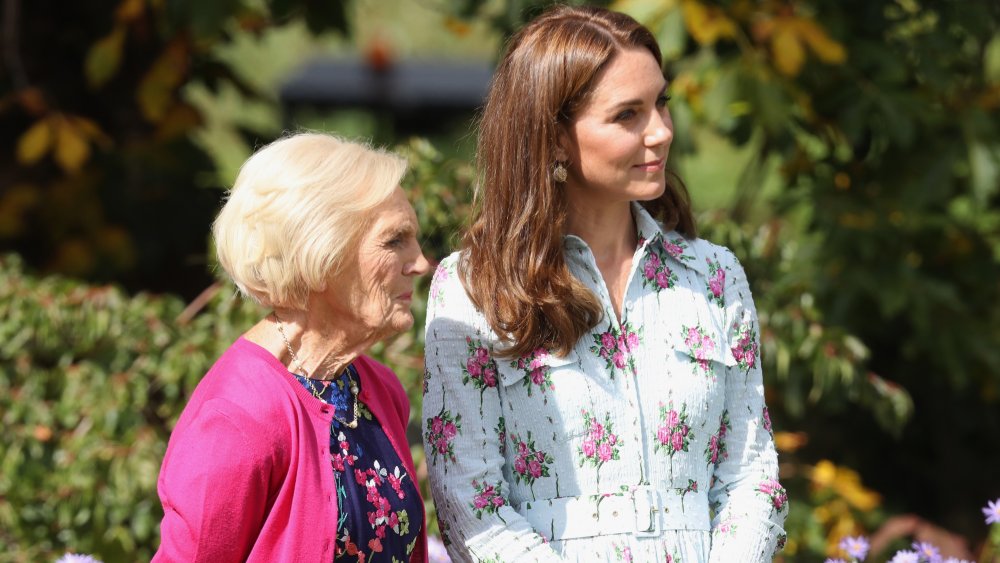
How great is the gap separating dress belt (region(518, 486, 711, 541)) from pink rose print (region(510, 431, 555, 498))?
4 cm

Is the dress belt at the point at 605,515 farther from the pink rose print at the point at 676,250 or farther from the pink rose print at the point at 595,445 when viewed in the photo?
the pink rose print at the point at 676,250

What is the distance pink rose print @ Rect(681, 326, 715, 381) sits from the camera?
1951mm

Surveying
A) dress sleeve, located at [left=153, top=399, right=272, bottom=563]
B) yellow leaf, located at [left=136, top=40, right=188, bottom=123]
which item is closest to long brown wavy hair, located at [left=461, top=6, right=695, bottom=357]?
dress sleeve, located at [left=153, top=399, right=272, bottom=563]

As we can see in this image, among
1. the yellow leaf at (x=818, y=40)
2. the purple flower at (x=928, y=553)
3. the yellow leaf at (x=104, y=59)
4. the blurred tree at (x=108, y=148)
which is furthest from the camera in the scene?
the blurred tree at (x=108, y=148)

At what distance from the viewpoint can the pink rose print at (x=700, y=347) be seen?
1.95 metres

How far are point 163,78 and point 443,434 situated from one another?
268cm

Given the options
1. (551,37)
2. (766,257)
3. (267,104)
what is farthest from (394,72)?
(551,37)

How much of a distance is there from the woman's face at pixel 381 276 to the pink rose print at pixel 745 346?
0.53m

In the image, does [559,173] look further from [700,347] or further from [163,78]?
[163,78]

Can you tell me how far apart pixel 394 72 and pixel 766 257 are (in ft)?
25.8

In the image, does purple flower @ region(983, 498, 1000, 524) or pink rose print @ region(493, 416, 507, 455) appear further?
purple flower @ region(983, 498, 1000, 524)

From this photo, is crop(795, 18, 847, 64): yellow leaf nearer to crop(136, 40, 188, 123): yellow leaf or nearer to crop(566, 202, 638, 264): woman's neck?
crop(566, 202, 638, 264): woman's neck

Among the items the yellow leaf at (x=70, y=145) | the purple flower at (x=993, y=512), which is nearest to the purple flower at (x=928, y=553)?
the purple flower at (x=993, y=512)

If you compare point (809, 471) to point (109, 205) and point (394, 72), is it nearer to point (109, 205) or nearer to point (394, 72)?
point (109, 205)
